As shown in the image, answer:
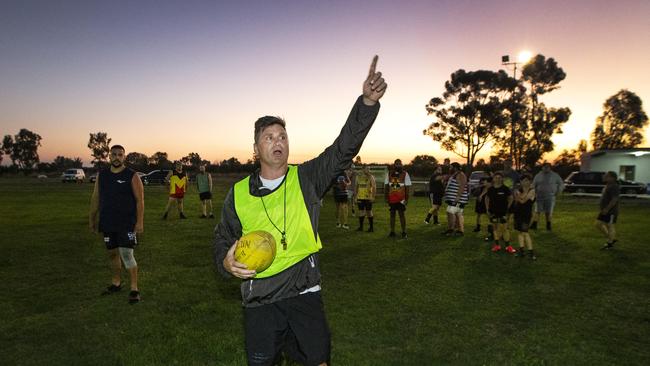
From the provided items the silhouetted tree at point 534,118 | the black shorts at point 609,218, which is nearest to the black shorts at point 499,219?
the black shorts at point 609,218

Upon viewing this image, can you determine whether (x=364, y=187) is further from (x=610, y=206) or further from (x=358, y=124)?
(x=358, y=124)

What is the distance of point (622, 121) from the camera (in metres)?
62.9

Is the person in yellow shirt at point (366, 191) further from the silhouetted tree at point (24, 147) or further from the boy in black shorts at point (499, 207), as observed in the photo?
the silhouetted tree at point (24, 147)

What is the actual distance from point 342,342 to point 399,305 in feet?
5.92

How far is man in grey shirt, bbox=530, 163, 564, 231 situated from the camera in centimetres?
1498

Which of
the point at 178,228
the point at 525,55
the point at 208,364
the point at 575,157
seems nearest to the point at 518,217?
the point at 208,364

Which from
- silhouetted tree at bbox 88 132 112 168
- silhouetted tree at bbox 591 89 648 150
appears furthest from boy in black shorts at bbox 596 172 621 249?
silhouetted tree at bbox 88 132 112 168

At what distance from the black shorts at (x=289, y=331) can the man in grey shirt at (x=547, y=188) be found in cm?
1458

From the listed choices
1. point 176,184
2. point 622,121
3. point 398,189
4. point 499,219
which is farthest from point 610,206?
point 622,121

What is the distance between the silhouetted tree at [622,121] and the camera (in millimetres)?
Result: 61844

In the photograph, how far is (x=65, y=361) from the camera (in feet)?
15.8

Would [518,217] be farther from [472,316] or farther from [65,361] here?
[65,361]

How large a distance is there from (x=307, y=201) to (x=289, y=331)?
0.87 m

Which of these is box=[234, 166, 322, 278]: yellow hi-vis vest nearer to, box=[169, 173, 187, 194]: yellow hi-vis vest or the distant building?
box=[169, 173, 187, 194]: yellow hi-vis vest
